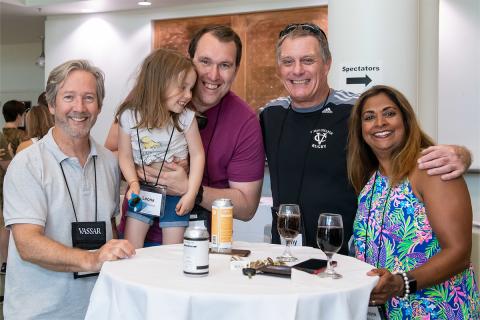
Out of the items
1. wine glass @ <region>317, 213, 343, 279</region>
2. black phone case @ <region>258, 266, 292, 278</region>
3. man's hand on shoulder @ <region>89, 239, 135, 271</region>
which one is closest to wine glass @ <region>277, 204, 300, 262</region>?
wine glass @ <region>317, 213, 343, 279</region>

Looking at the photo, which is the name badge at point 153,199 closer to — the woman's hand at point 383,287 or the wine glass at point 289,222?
the wine glass at point 289,222

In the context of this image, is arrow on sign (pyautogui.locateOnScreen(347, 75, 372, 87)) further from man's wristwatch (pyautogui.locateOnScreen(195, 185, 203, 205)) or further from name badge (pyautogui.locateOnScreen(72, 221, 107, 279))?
name badge (pyautogui.locateOnScreen(72, 221, 107, 279))

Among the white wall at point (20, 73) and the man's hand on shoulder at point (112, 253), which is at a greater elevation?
the white wall at point (20, 73)

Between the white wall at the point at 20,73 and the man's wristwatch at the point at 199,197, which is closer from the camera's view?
the man's wristwatch at the point at 199,197

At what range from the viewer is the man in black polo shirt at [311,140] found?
254 centimetres

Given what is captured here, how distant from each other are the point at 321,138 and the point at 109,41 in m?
5.58

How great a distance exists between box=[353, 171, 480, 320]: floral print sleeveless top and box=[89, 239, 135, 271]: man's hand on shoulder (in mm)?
971

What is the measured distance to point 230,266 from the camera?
5.79ft

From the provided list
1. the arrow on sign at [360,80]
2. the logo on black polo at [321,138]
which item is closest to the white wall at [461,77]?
the arrow on sign at [360,80]

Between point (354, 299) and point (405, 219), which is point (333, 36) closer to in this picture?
point (405, 219)

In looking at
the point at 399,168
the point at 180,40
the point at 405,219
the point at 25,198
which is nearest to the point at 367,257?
the point at 405,219

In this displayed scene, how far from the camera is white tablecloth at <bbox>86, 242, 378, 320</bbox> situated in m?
1.43

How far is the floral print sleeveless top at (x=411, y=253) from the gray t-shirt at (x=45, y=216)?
3.83 ft

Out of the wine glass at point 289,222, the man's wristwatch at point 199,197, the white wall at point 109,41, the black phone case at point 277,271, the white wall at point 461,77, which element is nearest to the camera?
the black phone case at point 277,271
